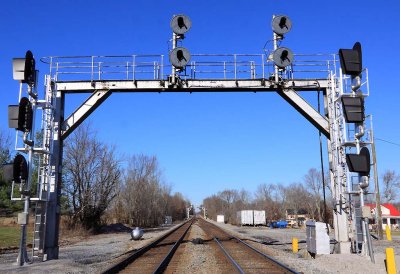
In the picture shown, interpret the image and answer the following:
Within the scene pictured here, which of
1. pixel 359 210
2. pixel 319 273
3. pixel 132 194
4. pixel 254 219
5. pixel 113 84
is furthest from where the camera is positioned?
pixel 254 219

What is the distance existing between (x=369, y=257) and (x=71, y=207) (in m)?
33.2

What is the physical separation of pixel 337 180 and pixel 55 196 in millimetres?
11703

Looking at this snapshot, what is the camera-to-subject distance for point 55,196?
17.2 m

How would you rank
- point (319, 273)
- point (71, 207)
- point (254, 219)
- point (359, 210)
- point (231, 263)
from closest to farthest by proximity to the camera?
point (319, 273)
point (231, 263)
point (359, 210)
point (71, 207)
point (254, 219)

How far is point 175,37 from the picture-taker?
728 inches

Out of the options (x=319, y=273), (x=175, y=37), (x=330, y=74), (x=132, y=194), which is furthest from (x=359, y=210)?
(x=132, y=194)

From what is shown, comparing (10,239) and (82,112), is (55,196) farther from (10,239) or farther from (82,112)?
(10,239)

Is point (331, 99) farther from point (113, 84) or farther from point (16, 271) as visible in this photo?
point (16, 271)

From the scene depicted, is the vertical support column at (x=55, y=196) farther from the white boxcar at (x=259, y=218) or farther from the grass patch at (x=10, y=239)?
the white boxcar at (x=259, y=218)

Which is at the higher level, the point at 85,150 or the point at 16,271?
the point at 85,150

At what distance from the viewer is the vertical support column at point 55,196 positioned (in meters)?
16.8

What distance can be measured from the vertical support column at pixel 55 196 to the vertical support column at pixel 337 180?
1156 centimetres

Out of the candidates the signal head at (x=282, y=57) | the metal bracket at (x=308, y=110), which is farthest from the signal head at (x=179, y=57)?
the metal bracket at (x=308, y=110)

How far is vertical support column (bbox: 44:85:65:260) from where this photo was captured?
16828 mm
